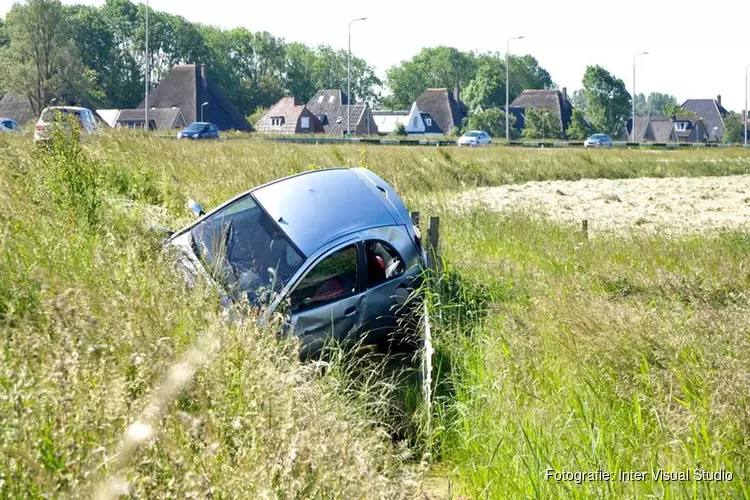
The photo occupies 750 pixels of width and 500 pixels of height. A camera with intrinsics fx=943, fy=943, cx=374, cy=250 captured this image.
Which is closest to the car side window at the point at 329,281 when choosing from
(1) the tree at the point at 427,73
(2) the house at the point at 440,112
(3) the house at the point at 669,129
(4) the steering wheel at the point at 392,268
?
(4) the steering wheel at the point at 392,268

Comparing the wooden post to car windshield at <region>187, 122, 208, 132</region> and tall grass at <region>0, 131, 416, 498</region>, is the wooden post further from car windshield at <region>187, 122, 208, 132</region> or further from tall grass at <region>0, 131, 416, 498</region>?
car windshield at <region>187, 122, 208, 132</region>

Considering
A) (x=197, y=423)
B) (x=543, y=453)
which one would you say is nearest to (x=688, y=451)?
(x=543, y=453)

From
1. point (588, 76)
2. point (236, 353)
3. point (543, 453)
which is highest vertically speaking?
point (588, 76)

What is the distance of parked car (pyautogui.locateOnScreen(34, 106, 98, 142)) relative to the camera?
38.0 ft

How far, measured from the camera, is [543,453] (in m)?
5.81

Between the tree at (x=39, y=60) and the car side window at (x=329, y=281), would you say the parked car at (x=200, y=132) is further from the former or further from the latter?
the car side window at (x=329, y=281)

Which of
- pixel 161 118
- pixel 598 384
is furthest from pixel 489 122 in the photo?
pixel 598 384

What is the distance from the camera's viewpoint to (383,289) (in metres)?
9.29

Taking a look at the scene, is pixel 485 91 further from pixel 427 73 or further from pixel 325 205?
pixel 325 205

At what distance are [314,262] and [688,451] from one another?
4094 mm

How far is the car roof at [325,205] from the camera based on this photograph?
29.8ft

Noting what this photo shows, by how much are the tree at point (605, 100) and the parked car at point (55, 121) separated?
82465 mm

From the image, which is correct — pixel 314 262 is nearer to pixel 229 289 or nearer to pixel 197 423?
pixel 229 289

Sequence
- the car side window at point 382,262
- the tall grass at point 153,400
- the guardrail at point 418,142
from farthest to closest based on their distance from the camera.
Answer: the guardrail at point 418,142, the car side window at point 382,262, the tall grass at point 153,400
